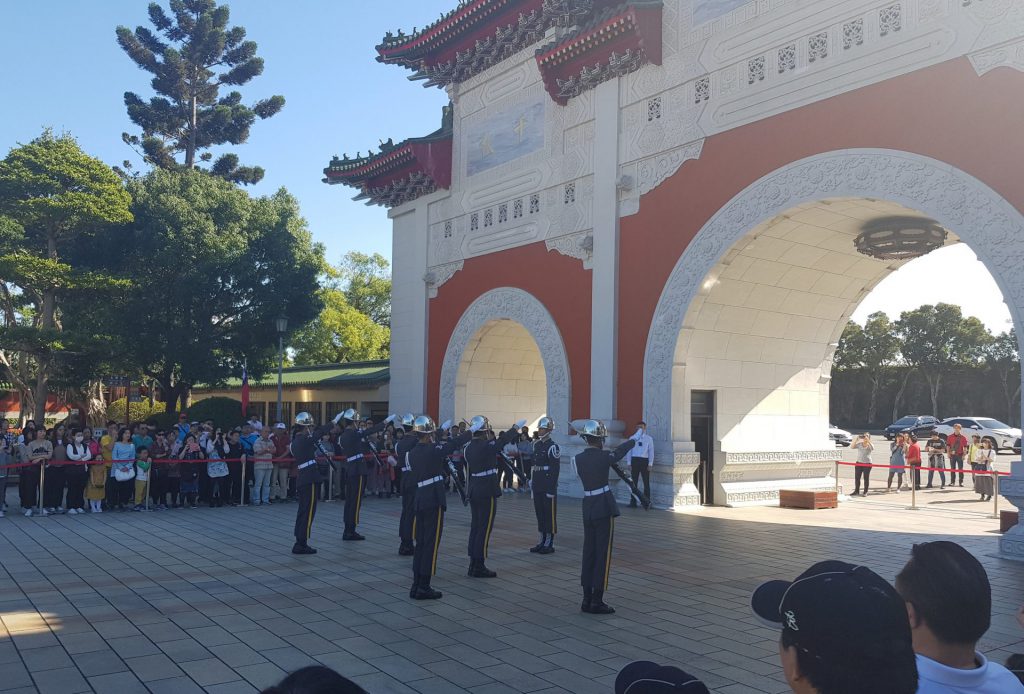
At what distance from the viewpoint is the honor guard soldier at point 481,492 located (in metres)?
7.34

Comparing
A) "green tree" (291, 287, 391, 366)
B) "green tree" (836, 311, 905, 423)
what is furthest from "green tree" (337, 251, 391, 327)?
"green tree" (836, 311, 905, 423)

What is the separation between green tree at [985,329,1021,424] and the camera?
114ft

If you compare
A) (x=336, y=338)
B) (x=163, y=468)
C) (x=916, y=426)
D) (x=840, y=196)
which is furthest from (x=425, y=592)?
(x=336, y=338)

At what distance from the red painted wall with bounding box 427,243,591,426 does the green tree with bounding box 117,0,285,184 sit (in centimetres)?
1918

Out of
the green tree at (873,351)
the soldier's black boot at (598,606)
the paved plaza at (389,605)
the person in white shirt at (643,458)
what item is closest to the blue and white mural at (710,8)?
the person in white shirt at (643,458)

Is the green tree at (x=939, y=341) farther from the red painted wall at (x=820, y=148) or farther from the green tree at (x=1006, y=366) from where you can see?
the red painted wall at (x=820, y=148)

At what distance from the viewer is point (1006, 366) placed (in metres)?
34.8

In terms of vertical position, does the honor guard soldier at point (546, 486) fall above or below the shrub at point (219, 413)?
below

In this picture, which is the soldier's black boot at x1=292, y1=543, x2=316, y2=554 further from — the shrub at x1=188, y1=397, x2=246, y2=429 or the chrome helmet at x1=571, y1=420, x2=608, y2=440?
the shrub at x1=188, y1=397, x2=246, y2=429

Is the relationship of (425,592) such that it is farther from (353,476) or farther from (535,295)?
(535,295)

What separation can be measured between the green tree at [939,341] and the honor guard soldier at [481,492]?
34566 millimetres

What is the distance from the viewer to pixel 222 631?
5.42m

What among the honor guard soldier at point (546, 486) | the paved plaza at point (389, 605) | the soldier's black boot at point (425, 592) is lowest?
the paved plaza at point (389, 605)

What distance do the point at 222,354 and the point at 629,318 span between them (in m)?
13.9
